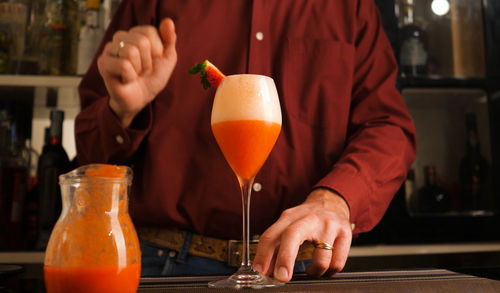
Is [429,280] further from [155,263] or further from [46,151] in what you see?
[46,151]

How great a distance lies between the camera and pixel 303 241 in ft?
2.32

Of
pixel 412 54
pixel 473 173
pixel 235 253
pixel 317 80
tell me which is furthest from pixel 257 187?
pixel 473 173

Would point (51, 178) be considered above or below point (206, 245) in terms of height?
above

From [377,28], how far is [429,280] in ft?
2.72

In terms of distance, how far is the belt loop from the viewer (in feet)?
3.44

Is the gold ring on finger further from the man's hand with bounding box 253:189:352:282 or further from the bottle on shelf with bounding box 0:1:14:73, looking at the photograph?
the bottle on shelf with bounding box 0:1:14:73

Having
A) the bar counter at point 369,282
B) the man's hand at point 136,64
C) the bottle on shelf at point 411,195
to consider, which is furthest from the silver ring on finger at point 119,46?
the bottle on shelf at point 411,195

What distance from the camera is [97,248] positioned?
53 centimetres

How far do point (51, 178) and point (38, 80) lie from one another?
0.34 m

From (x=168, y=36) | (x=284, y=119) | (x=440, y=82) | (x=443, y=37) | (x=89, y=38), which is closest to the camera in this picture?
(x=168, y=36)

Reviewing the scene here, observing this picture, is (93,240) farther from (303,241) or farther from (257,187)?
(257,187)

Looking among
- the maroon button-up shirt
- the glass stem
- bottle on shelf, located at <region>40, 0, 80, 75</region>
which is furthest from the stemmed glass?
bottle on shelf, located at <region>40, 0, 80, 75</region>

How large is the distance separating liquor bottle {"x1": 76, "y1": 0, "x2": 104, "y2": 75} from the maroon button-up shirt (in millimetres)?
521

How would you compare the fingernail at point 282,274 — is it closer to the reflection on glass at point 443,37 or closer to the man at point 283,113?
the man at point 283,113
